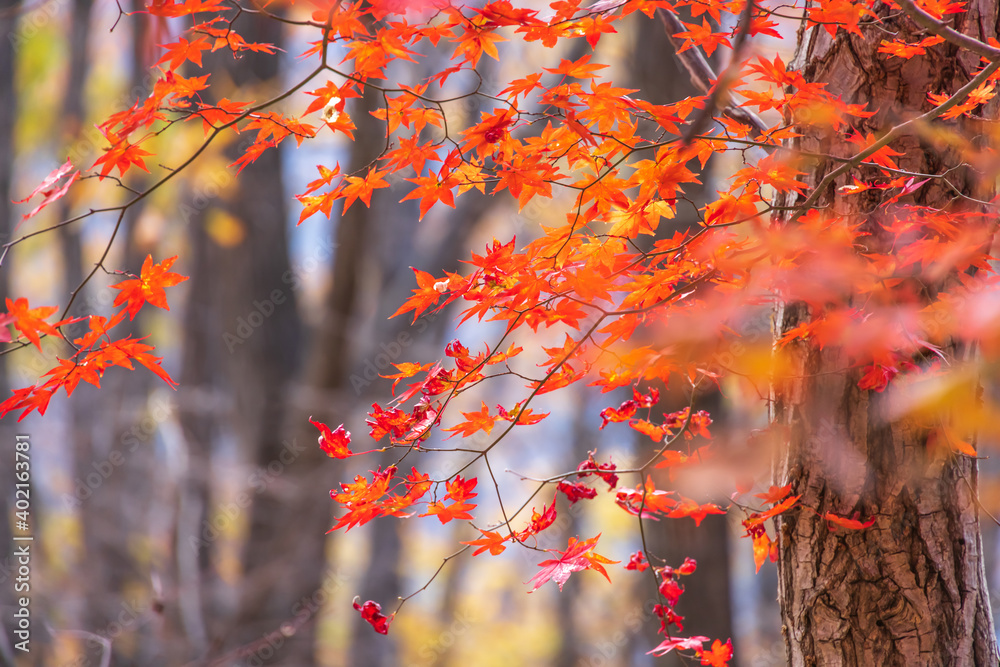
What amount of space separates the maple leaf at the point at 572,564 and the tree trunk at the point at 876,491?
19.9 inches

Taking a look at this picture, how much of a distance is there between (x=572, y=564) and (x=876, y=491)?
0.68 meters

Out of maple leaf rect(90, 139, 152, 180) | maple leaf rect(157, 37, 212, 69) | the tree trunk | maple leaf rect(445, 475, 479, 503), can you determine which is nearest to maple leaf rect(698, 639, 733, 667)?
the tree trunk

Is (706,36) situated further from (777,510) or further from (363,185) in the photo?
(777,510)

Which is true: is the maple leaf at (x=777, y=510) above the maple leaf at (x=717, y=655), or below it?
above

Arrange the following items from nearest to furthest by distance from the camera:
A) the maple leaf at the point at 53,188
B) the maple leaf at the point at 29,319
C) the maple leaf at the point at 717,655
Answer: the maple leaf at the point at 29,319 → the maple leaf at the point at 53,188 → the maple leaf at the point at 717,655

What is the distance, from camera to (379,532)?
7586 millimetres

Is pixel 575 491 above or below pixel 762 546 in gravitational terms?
above

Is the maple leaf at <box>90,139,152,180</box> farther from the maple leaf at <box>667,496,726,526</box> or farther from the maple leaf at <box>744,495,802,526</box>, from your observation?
the maple leaf at <box>744,495,802,526</box>

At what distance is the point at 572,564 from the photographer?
137 cm

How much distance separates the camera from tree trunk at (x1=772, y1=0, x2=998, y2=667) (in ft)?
4.93

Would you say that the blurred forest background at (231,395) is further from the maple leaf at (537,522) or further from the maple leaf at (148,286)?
the maple leaf at (148,286)

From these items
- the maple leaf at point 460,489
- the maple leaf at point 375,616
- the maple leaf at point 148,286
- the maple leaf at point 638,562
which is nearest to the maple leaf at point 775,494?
the maple leaf at point 638,562

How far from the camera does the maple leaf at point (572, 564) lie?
4.26 feet

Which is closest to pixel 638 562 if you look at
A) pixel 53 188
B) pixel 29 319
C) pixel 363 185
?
pixel 363 185
